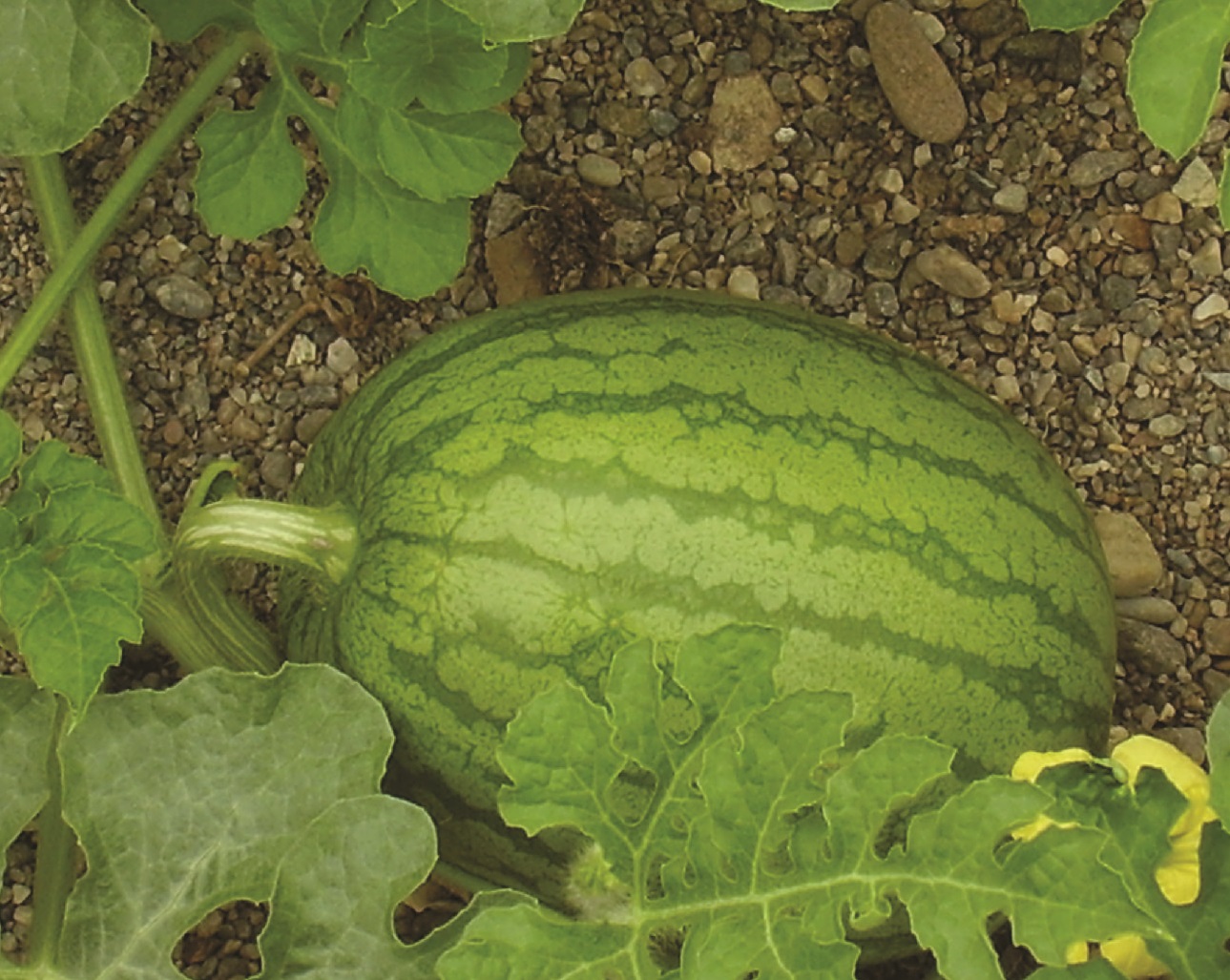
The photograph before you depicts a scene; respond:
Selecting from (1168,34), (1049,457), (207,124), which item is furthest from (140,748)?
(1168,34)

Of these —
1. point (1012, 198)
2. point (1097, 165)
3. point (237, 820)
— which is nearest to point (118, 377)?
point (237, 820)

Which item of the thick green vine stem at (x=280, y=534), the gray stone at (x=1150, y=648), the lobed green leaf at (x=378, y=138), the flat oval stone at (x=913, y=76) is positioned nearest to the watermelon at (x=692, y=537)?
the thick green vine stem at (x=280, y=534)

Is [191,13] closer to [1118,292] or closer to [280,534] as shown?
[280,534]

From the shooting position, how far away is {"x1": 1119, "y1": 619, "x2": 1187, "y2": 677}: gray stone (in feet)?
7.61

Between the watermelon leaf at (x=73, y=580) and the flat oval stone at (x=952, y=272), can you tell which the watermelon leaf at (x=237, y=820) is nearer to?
the watermelon leaf at (x=73, y=580)

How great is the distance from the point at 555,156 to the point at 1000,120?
583 mm

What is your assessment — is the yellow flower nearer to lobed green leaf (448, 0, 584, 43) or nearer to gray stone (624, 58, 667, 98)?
lobed green leaf (448, 0, 584, 43)

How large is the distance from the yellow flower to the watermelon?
0.06 meters

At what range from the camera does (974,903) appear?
1.54m

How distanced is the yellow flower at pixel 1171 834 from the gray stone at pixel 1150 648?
0.44m

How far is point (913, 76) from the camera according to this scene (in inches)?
91.7

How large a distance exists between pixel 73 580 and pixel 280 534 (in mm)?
243

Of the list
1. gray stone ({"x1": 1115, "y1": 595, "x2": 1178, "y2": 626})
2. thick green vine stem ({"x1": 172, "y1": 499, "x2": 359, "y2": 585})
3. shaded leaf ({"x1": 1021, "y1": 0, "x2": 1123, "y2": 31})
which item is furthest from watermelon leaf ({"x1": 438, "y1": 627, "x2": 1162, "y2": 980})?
gray stone ({"x1": 1115, "y1": 595, "x2": 1178, "y2": 626})

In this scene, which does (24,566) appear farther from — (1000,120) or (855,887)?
(1000,120)
